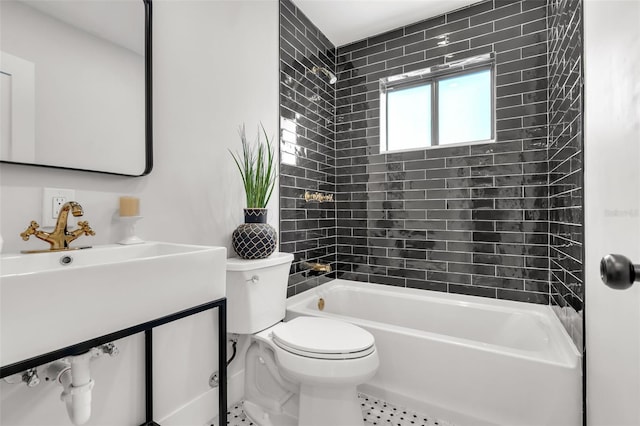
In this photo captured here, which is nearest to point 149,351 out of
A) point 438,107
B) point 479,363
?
point 479,363

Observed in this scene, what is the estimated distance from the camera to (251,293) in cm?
162

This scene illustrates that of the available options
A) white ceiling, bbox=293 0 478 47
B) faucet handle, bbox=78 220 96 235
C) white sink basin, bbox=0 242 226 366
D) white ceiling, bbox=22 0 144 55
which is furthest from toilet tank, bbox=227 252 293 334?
white ceiling, bbox=293 0 478 47

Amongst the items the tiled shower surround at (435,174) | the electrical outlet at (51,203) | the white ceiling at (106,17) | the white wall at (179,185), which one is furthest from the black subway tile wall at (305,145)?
the electrical outlet at (51,203)

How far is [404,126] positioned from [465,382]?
6.84ft

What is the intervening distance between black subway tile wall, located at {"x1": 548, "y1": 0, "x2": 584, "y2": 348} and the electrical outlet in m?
2.11

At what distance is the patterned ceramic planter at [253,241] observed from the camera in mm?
1699

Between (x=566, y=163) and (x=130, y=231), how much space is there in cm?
218

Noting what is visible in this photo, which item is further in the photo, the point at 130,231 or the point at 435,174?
the point at 435,174

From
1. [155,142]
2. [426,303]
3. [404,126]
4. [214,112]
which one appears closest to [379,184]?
[404,126]

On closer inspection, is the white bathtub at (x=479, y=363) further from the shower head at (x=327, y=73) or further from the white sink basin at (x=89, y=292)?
the shower head at (x=327, y=73)

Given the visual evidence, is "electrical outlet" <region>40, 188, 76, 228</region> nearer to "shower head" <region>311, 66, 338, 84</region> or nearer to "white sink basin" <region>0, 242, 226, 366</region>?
"white sink basin" <region>0, 242, 226, 366</region>

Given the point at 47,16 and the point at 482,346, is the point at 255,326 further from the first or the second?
the point at 47,16

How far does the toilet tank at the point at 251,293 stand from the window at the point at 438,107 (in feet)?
5.36

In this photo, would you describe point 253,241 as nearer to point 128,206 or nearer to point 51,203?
point 128,206
